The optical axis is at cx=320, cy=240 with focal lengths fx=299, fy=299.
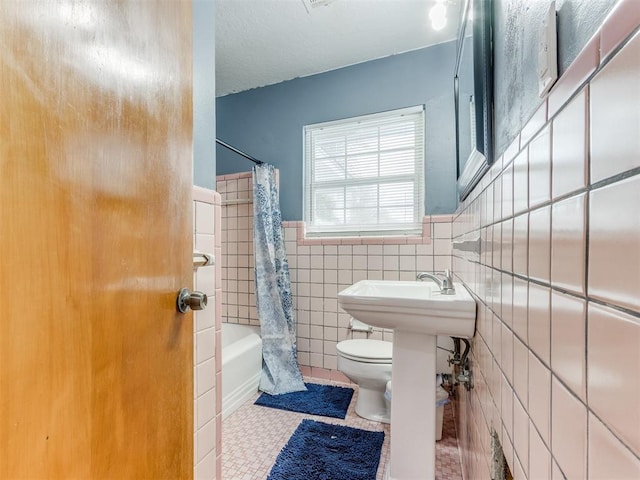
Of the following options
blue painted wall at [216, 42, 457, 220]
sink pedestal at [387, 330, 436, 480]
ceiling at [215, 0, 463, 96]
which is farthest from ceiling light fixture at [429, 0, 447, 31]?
sink pedestal at [387, 330, 436, 480]

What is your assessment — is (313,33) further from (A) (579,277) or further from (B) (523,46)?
(A) (579,277)

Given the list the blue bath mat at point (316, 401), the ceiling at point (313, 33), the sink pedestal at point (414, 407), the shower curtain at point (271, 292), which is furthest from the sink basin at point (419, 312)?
the ceiling at point (313, 33)

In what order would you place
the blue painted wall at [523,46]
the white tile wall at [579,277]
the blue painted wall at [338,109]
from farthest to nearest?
the blue painted wall at [338,109], the blue painted wall at [523,46], the white tile wall at [579,277]

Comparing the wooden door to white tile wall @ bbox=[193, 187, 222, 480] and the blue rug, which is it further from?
the blue rug

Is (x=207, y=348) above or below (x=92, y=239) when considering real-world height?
below

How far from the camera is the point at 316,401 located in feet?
6.55

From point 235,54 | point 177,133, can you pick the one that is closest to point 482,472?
point 177,133

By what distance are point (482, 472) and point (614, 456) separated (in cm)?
81

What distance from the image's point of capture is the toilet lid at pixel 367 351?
1738 mm

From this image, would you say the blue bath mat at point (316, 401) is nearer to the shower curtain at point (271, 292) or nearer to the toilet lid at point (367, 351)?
the shower curtain at point (271, 292)

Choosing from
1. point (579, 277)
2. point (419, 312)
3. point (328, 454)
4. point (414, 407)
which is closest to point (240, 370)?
point (328, 454)

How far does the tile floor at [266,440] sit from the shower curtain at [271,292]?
35cm

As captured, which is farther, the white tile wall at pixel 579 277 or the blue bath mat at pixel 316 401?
→ the blue bath mat at pixel 316 401

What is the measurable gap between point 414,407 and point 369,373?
1.72 ft
